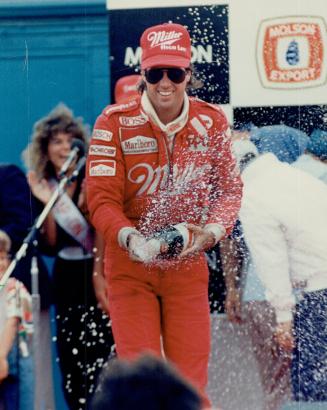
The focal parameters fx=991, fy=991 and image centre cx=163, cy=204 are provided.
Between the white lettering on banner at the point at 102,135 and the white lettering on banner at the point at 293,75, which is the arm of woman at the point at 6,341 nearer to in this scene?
the white lettering on banner at the point at 102,135

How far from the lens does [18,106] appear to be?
3.93m

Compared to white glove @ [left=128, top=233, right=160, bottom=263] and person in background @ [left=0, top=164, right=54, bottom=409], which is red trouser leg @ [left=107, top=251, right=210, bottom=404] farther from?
person in background @ [left=0, top=164, right=54, bottom=409]

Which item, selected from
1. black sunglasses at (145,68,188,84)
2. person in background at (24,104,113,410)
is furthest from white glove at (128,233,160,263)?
black sunglasses at (145,68,188,84)

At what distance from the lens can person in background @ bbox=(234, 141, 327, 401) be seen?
391 cm

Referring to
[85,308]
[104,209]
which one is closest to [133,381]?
[104,209]

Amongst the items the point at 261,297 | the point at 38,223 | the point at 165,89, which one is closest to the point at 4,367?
the point at 38,223

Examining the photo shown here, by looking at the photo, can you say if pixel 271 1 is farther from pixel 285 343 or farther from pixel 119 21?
pixel 285 343

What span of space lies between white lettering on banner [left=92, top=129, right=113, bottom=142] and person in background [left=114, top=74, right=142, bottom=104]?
195mm

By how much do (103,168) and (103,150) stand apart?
77mm

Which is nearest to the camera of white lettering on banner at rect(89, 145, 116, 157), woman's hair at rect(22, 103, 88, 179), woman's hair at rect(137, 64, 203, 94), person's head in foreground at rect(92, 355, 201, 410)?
person's head in foreground at rect(92, 355, 201, 410)

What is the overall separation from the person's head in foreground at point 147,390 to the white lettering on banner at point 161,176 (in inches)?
85.7

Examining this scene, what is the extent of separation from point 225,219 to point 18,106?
94 centimetres

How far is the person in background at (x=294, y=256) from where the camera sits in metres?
3.91

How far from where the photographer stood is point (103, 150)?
3.66m
